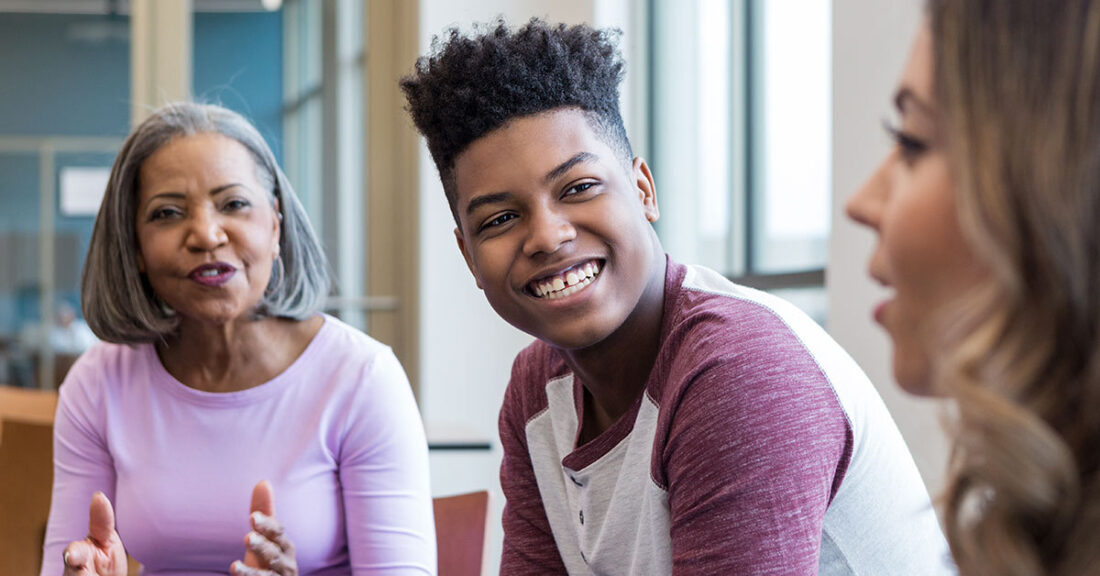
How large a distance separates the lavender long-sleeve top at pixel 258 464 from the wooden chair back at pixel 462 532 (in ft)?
0.41

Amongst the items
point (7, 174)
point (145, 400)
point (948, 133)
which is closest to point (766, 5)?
point (145, 400)

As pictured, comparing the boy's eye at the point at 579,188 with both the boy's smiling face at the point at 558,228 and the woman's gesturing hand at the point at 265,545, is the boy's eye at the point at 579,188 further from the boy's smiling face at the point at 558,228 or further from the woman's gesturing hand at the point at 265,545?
the woman's gesturing hand at the point at 265,545

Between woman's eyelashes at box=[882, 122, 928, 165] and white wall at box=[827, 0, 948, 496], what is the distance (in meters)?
1.15

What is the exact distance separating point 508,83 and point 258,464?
2.80 feet

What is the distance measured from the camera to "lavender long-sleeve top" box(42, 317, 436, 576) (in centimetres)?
181

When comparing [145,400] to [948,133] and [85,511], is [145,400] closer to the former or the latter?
[85,511]

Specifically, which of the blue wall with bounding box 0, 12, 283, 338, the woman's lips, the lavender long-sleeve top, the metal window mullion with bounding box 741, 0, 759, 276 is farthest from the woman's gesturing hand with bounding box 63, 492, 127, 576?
the blue wall with bounding box 0, 12, 283, 338

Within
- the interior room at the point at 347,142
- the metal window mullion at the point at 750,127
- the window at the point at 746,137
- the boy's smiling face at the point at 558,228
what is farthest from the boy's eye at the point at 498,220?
the interior room at the point at 347,142

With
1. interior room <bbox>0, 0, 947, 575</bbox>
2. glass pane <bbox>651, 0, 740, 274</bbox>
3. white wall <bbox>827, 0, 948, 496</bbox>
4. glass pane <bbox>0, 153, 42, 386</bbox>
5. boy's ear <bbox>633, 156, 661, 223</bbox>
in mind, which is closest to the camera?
boy's ear <bbox>633, 156, 661, 223</bbox>

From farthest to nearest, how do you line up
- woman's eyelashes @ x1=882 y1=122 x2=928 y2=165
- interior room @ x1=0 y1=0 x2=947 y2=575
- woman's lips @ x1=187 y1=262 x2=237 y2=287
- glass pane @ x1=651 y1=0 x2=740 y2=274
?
interior room @ x1=0 y1=0 x2=947 y2=575 → glass pane @ x1=651 y1=0 x2=740 y2=274 → woman's lips @ x1=187 y1=262 x2=237 y2=287 → woman's eyelashes @ x1=882 y1=122 x2=928 y2=165

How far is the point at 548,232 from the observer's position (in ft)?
4.26

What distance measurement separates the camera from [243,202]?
1953 millimetres

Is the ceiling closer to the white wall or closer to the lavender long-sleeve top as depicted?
the lavender long-sleeve top

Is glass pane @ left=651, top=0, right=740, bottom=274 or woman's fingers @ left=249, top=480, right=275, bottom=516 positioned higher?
glass pane @ left=651, top=0, right=740, bottom=274
